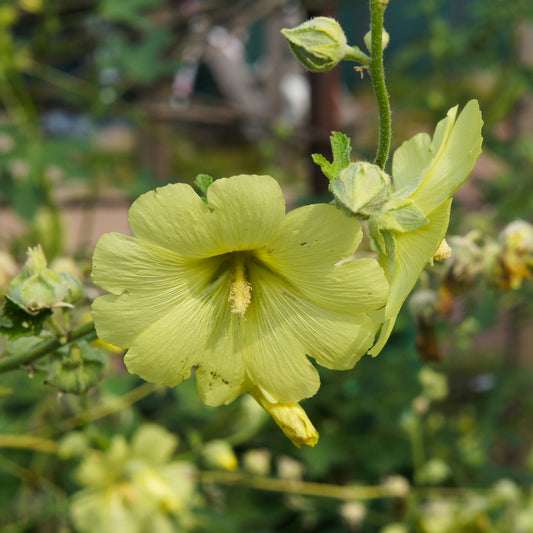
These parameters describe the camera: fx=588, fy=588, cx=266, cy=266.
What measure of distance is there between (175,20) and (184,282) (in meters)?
1.91

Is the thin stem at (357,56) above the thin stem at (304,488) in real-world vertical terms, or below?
above

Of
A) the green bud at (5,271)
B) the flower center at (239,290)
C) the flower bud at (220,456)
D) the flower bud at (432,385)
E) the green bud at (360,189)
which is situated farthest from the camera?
the flower bud at (432,385)

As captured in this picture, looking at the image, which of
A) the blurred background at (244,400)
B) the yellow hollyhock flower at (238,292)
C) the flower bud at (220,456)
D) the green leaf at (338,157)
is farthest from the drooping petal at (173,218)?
the flower bud at (220,456)

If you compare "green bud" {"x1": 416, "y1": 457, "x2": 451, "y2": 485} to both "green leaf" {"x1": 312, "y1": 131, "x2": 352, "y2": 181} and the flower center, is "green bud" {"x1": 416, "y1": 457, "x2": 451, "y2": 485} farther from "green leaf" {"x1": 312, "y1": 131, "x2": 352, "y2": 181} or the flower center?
"green leaf" {"x1": 312, "y1": 131, "x2": 352, "y2": 181}

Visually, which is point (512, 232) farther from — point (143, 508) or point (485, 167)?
point (485, 167)

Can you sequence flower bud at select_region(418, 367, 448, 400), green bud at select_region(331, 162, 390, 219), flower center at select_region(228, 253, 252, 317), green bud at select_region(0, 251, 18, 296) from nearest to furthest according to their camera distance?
green bud at select_region(331, 162, 390, 219) < flower center at select_region(228, 253, 252, 317) < green bud at select_region(0, 251, 18, 296) < flower bud at select_region(418, 367, 448, 400)

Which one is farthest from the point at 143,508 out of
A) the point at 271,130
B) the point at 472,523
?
the point at 271,130

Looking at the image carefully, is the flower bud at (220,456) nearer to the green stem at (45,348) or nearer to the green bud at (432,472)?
the green bud at (432,472)

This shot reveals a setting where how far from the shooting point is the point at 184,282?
66cm

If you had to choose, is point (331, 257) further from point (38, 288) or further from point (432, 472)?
point (432, 472)

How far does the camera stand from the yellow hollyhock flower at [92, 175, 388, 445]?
56 centimetres

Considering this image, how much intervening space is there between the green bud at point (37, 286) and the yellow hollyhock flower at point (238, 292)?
0.09 metres

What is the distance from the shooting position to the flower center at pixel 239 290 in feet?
2.06

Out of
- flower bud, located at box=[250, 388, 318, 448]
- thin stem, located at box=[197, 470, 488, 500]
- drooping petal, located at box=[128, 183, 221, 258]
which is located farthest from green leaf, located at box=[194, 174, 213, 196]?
thin stem, located at box=[197, 470, 488, 500]
